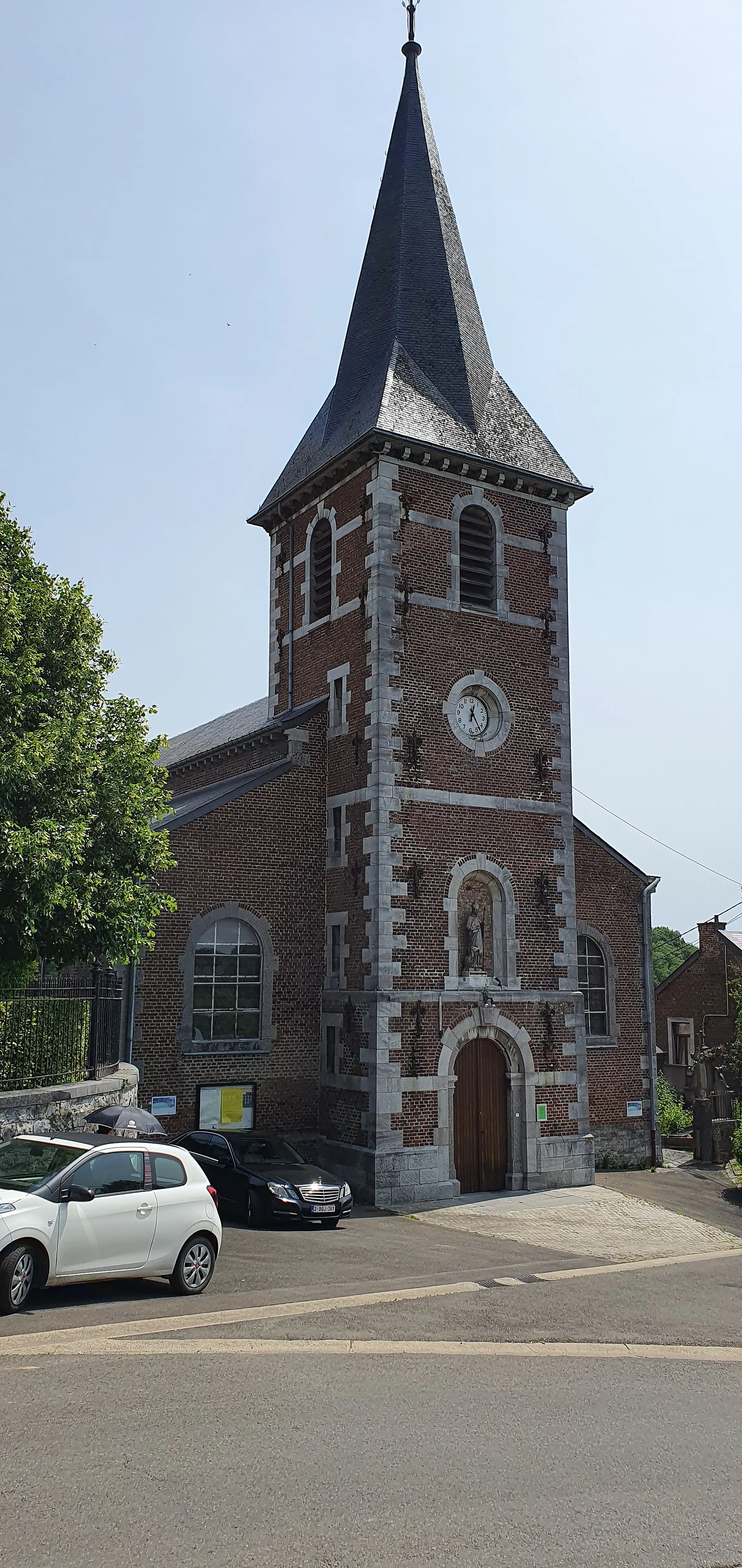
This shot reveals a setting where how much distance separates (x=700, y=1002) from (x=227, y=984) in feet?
82.5

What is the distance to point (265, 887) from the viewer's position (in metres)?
20.2

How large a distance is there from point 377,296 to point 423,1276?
19408 mm

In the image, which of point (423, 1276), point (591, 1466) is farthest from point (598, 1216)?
point (591, 1466)

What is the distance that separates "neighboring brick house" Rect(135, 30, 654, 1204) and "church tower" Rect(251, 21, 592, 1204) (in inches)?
2.0

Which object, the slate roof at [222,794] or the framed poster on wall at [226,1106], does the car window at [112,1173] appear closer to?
the slate roof at [222,794]

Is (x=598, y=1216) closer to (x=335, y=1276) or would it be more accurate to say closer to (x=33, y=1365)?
(x=335, y=1276)

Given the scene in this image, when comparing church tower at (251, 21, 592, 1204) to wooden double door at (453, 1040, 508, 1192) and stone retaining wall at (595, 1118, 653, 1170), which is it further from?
stone retaining wall at (595, 1118, 653, 1170)

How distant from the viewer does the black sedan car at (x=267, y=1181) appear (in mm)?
15391

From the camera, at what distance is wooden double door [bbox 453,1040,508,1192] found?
19.8 meters

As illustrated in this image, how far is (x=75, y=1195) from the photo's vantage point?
9391 mm

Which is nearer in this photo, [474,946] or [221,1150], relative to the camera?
[221,1150]

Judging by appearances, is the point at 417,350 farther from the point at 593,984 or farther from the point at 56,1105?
the point at 56,1105

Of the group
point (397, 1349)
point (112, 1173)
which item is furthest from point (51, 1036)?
point (397, 1349)

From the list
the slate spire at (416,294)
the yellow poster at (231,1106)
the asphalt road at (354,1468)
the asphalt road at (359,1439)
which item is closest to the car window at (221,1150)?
the yellow poster at (231,1106)
